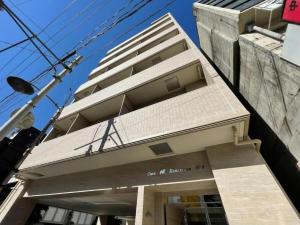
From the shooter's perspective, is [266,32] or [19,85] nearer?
[19,85]

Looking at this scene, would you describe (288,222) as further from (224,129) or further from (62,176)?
(62,176)

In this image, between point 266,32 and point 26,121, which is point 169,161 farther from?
point 266,32

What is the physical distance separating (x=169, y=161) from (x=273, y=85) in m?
3.41

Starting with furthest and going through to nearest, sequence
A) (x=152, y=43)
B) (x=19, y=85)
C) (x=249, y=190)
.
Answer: (x=152, y=43) → (x=19, y=85) → (x=249, y=190)

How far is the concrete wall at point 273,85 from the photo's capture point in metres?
3.77

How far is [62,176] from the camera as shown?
21.2 ft

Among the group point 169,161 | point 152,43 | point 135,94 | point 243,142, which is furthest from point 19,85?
point 152,43

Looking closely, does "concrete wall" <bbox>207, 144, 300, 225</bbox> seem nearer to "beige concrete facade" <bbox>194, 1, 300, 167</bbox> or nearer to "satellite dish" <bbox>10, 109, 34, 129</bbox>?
"beige concrete facade" <bbox>194, 1, 300, 167</bbox>

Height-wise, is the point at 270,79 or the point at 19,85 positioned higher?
the point at 270,79

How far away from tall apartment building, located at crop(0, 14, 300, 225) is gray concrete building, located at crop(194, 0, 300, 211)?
1.30 meters

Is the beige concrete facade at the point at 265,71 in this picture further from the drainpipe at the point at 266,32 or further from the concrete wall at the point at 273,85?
the drainpipe at the point at 266,32

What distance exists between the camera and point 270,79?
4.62 meters

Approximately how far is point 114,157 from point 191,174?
227 centimetres

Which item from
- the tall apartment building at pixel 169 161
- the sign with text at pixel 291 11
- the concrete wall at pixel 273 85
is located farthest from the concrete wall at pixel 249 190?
the sign with text at pixel 291 11
